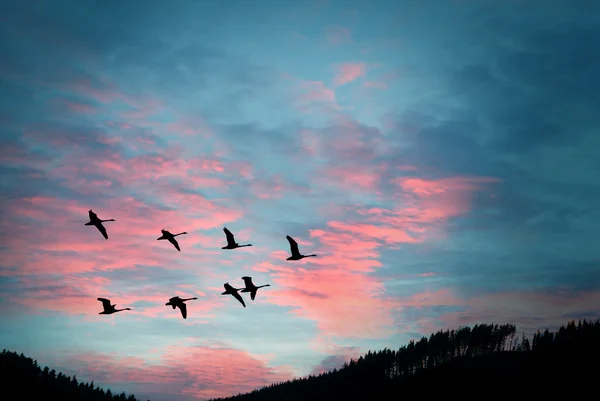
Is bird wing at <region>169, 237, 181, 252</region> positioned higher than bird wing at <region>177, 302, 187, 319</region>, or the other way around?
bird wing at <region>169, 237, 181, 252</region>

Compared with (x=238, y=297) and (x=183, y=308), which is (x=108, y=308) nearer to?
(x=183, y=308)

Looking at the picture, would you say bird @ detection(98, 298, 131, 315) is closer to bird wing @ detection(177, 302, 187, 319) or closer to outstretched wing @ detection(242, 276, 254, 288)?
bird wing @ detection(177, 302, 187, 319)

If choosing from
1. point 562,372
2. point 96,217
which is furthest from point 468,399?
point 96,217

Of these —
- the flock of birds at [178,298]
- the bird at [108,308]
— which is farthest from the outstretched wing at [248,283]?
the bird at [108,308]

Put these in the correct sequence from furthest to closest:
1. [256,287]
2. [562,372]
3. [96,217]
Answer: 1. [562,372]
2. [256,287]
3. [96,217]

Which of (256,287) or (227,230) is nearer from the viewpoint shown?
(227,230)

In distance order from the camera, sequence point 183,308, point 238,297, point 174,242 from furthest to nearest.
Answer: point 183,308, point 238,297, point 174,242

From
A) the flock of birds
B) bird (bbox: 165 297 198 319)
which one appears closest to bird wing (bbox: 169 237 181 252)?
the flock of birds

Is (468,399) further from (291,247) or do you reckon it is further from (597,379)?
(291,247)

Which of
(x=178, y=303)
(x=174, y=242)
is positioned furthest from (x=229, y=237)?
(x=178, y=303)

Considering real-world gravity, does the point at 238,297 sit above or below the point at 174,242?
below

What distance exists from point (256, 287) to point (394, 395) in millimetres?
132198

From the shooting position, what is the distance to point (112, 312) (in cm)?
5088

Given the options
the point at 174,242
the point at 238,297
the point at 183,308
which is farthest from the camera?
the point at 183,308
